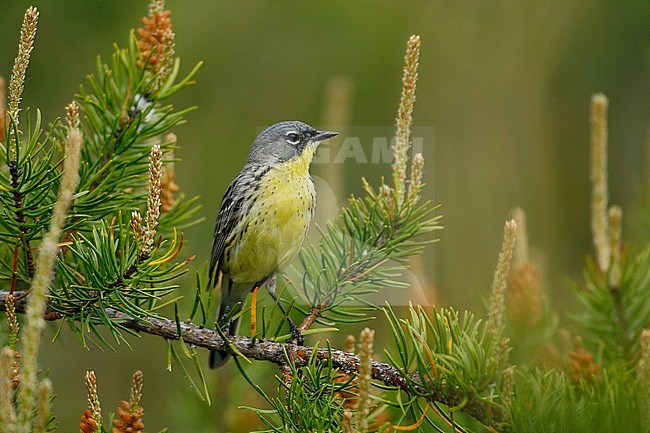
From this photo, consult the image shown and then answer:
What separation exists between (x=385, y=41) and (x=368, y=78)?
347mm

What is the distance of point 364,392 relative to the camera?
3.94 ft

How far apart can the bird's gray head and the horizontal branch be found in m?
1.61

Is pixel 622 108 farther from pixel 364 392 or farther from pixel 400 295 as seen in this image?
pixel 364 392

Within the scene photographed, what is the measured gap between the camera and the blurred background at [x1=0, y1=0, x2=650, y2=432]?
4.18 m

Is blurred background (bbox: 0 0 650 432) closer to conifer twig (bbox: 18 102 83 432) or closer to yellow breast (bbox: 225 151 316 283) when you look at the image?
yellow breast (bbox: 225 151 316 283)

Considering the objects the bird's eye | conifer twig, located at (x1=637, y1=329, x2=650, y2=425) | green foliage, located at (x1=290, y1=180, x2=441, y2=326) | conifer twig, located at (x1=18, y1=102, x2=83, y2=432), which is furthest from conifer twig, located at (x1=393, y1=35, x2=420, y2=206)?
the bird's eye

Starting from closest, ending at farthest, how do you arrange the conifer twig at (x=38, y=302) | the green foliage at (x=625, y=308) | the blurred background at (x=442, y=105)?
the conifer twig at (x=38, y=302) < the green foliage at (x=625, y=308) < the blurred background at (x=442, y=105)

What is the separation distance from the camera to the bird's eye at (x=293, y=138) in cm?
345

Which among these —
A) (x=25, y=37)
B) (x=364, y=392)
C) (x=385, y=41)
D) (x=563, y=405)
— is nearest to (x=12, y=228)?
(x=25, y=37)

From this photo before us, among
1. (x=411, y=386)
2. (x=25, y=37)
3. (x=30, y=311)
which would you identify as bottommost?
(x=411, y=386)

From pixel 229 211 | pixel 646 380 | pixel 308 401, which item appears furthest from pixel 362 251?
pixel 229 211

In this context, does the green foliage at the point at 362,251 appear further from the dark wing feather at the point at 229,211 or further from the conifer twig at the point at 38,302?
the dark wing feather at the point at 229,211

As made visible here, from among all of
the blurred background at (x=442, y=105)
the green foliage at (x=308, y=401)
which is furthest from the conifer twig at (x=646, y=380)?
the blurred background at (x=442, y=105)

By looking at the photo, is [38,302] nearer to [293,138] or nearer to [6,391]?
[6,391]
